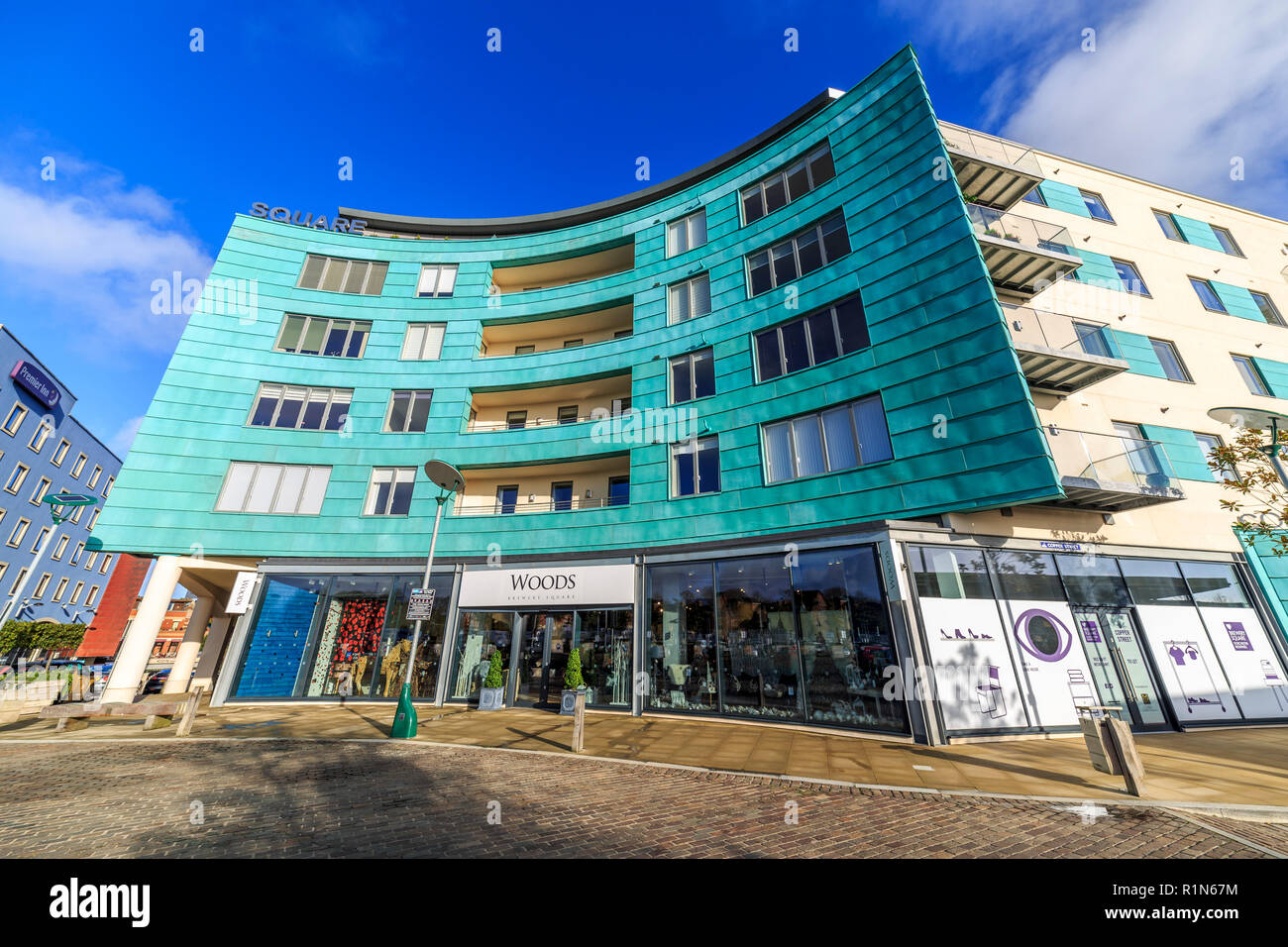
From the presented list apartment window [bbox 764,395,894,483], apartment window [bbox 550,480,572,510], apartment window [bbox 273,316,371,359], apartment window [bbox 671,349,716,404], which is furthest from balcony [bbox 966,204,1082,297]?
apartment window [bbox 273,316,371,359]

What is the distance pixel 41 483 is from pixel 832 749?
209 feet

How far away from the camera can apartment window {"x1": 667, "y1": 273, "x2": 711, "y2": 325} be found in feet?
63.8

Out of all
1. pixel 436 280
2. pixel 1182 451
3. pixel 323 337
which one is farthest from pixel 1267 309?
pixel 323 337

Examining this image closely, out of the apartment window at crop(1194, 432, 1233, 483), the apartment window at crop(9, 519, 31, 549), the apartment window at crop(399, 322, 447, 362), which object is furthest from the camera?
the apartment window at crop(9, 519, 31, 549)

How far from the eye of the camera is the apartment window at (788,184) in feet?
59.8

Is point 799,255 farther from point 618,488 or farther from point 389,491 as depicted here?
point 389,491

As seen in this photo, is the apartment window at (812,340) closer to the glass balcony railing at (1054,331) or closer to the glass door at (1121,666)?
the glass balcony railing at (1054,331)

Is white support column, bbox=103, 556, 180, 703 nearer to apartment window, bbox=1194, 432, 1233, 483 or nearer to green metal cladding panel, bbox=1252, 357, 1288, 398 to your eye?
apartment window, bbox=1194, 432, 1233, 483

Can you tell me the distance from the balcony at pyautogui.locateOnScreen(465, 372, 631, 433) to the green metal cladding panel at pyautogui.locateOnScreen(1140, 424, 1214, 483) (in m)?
18.6

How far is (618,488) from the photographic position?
19.3 metres
